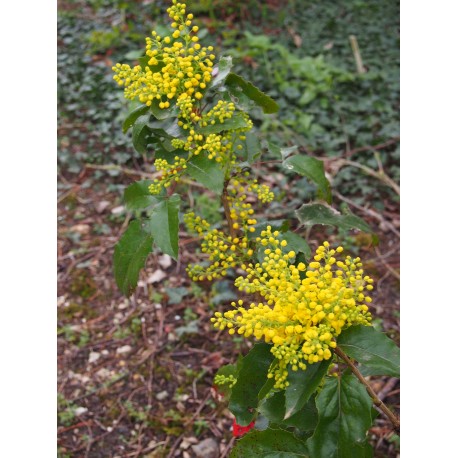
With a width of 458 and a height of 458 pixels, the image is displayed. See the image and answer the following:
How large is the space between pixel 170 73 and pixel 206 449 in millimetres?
1189

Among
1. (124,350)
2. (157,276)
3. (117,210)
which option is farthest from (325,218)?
(117,210)

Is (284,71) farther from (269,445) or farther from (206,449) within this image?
(269,445)

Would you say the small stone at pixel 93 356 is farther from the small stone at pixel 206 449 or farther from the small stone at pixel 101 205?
the small stone at pixel 101 205

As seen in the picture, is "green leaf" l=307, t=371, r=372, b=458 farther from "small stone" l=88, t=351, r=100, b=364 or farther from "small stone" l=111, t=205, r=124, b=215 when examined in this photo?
"small stone" l=111, t=205, r=124, b=215

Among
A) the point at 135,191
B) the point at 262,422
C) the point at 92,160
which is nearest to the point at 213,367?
the point at 262,422

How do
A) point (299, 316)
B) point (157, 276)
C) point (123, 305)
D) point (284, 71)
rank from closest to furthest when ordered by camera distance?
point (299, 316) < point (123, 305) < point (157, 276) < point (284, 71)

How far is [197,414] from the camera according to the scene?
192 centimetres

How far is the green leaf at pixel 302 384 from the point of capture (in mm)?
947

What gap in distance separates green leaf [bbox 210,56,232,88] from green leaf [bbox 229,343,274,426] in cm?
53

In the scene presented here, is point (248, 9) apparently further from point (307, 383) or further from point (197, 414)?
point (307, 383)

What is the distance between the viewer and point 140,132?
125 centimetres

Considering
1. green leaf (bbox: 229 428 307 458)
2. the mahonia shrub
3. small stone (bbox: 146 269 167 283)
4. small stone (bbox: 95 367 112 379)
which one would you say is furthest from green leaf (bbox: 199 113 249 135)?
small stone (bbox: 146 269 167 283)

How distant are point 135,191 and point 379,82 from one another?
7.60ft

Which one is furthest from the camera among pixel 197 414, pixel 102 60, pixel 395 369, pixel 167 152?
pixel 102 60
